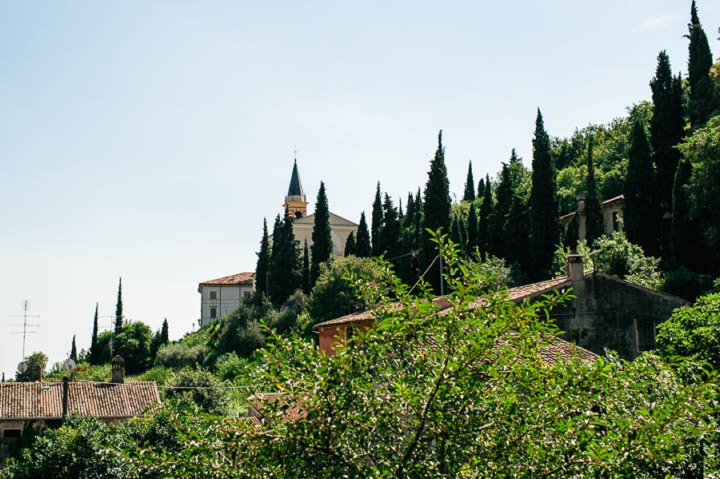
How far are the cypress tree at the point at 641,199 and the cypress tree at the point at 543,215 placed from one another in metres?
3.66

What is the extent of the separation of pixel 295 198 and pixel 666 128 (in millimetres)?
65938

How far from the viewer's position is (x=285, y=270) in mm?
65688

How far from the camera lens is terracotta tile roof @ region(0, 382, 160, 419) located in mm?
35344

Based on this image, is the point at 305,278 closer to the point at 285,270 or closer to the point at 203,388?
the point at 285,270

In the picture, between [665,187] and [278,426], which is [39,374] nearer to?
[665,187]

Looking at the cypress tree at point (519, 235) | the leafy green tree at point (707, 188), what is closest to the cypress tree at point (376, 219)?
the cypress tree at point (519, 235)

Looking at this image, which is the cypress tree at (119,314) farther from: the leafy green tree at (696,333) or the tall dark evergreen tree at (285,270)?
the leafy green tree at (696,333)

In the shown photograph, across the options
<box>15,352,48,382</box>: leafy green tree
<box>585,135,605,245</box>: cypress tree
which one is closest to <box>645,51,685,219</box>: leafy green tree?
<box>585,135,605,245</box>: cypress tree

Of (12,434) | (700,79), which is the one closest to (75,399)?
(12,434)

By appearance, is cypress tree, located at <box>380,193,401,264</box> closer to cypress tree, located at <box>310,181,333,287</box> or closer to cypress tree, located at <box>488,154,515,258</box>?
cypress tree, located at <box>310,181,333,287</box>

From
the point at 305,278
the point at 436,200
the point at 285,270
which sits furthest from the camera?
the point at 305,278

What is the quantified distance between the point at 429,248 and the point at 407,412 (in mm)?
39192

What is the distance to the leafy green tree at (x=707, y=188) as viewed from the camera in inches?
1181

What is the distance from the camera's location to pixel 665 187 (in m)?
38.0
